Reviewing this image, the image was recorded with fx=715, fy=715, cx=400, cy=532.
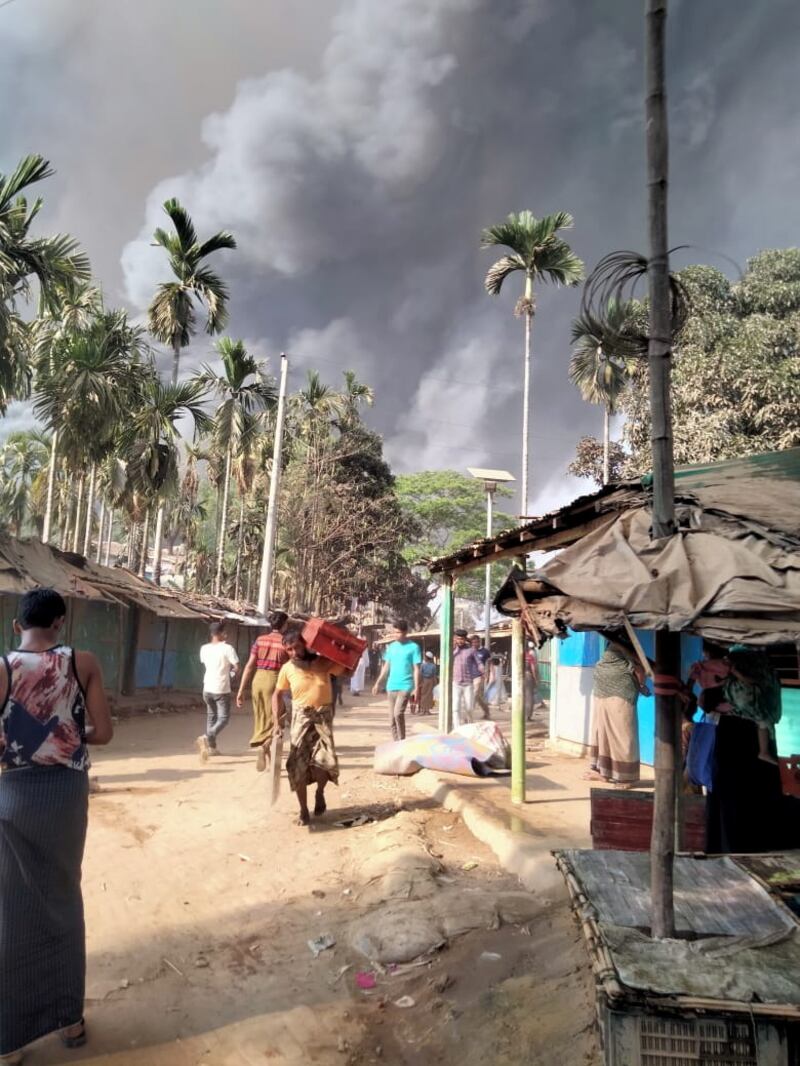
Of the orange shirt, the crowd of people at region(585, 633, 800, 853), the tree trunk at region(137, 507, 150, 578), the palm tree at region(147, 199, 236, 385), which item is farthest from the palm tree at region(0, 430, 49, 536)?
the crowd of people at region(585, 633, 800, 853)

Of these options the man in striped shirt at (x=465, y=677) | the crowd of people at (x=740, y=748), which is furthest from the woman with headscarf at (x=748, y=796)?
the man in striped shirt at (x=465, y=677)

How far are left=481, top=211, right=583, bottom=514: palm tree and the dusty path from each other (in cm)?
1811

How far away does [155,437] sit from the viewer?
55.2ft

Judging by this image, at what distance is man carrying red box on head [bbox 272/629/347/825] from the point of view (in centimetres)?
637

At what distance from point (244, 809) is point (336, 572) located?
66.3 ft

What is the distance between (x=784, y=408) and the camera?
14.6 metres

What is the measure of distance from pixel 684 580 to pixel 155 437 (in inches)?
627

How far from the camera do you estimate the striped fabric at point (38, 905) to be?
2.92m

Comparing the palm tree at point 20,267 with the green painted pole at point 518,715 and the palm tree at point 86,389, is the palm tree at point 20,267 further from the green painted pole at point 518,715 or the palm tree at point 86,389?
the green painted pole at point 518,715

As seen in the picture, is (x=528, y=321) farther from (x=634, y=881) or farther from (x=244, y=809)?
(x=634, y=881)

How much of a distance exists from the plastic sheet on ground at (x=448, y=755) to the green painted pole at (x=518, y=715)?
4.28 feet

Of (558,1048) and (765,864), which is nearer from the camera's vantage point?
(558,1048)

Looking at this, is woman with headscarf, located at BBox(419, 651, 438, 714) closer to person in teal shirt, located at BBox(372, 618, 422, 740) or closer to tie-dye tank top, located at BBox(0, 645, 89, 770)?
person in teal shirt, located at BBox(372, 618, 422, 740)

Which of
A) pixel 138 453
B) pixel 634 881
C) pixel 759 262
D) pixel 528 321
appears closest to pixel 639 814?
pixel 634 881
